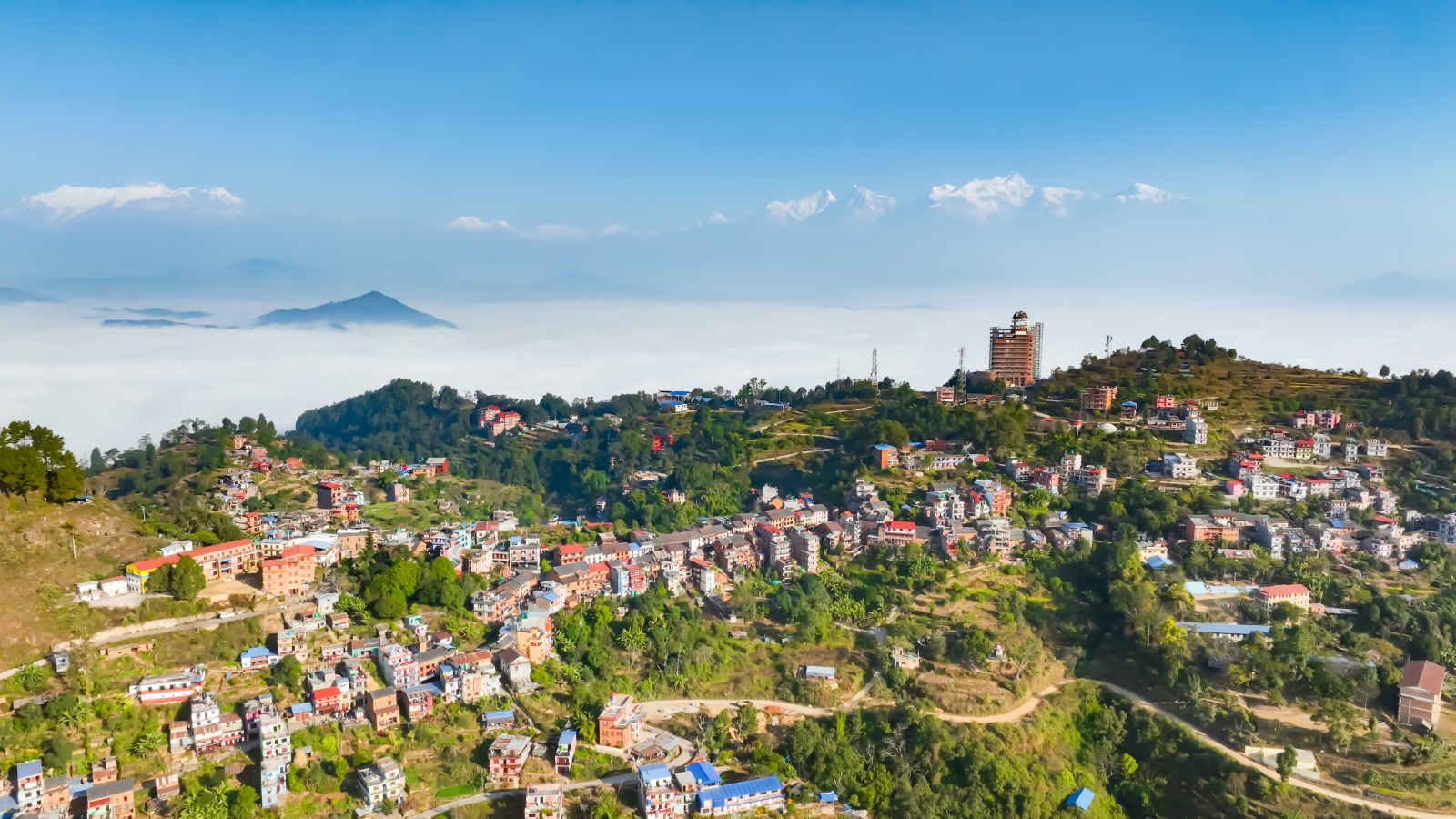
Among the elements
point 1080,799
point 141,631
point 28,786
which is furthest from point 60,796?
point 1080,799

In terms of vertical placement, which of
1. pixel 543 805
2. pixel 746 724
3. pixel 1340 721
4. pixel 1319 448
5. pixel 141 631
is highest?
pixel 1319 448

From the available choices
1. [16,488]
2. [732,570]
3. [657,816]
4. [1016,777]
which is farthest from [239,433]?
[1016,777]

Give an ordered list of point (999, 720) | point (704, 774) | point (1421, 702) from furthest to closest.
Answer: point (999, 720), point (1421, 702), point (704, 774)

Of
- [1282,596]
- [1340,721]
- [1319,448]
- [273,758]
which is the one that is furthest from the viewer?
[1319,448]

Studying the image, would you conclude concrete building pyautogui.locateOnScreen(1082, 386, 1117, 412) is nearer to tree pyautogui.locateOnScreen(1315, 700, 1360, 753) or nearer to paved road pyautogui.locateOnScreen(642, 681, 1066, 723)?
paved road pyautogui.locateOnScreen(642, 681, 1066, 723)

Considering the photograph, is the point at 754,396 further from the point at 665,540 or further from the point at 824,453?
the point at 665,540

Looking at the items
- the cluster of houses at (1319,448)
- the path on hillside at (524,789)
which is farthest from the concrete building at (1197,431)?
the path on hillside at (524,789)

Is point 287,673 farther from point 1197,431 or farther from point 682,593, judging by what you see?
point 1197,431
